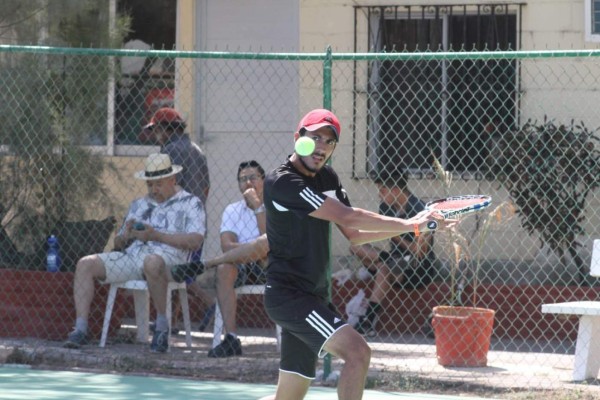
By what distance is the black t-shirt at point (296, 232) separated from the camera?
637 centimetres

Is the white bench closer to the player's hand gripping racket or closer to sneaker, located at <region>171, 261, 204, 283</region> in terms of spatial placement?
sneaker, located at <region>171, 261, 204, 283</region>

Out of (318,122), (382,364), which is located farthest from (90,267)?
(318,122)

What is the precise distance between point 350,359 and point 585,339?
134 inches

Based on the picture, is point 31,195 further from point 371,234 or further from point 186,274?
point 371,234

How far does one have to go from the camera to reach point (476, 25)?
1223 cm

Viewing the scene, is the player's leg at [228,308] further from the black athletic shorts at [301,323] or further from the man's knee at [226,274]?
the black athletic shorts at [301,323]

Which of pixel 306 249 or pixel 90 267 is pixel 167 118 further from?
pixel 306 249

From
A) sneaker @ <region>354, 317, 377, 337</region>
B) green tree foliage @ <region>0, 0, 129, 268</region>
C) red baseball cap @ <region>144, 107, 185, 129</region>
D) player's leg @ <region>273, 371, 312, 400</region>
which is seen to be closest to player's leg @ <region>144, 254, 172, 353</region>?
green tree foliage @ <region>0, 0, 129, 268</region>

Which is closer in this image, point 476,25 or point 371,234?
point 371,234

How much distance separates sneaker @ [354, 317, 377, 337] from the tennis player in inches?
160

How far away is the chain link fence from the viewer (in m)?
10.4

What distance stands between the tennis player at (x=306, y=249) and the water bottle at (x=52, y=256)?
443cm

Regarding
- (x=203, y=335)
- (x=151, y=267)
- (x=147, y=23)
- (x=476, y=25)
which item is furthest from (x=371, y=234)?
(x=147, y=23)

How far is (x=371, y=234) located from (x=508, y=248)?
17.1 feet
